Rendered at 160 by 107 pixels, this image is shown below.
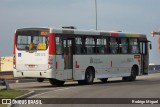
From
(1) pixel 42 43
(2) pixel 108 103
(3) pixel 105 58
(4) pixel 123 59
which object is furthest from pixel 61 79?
(2) pixel 108 103

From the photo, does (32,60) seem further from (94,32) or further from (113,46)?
(113,46)

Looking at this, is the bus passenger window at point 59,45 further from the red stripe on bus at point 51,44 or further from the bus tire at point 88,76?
the bus tire at point 88,76

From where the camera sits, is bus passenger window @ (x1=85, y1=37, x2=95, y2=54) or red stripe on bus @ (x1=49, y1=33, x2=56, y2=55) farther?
bus passenger window @ (x1=85, y1=37, x2=95, y2=54)

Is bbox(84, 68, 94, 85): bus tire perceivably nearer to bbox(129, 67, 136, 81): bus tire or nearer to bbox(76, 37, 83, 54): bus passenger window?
bbox(76, 37, 83, 54): bus passenger window

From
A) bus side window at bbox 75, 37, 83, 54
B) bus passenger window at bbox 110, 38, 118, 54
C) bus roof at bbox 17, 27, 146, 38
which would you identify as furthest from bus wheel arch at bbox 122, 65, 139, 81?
bus side window at bbox 75, 37, 83, 54

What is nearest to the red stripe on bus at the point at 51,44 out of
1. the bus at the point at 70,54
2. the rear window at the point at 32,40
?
the bus at the point at 70,54

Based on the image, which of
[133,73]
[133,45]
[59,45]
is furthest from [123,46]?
[59,45]

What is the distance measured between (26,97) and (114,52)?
12.8 metres

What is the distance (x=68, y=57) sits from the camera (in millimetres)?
28703

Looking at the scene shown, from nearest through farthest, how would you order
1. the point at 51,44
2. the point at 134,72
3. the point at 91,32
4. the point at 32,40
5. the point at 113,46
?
the point at 51,44 < the point at 32,40 < the point at 91,32 < the point at 113,46 < the point at 134,72

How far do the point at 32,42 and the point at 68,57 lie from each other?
210cm

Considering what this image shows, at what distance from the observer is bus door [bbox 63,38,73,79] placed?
93.3ft

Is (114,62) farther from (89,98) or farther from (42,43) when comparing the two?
(89,98)

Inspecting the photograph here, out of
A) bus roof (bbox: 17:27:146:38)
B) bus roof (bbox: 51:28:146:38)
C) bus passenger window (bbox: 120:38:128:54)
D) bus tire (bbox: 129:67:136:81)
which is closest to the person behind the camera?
bus roof (bbox: 17:27:146:38)
